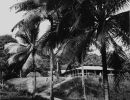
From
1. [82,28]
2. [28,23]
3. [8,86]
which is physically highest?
[28,23]

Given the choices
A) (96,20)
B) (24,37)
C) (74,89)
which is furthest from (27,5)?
(74,89)

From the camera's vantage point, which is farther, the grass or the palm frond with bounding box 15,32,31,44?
the grass

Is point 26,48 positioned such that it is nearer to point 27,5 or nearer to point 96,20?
point 27,5

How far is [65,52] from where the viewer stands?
1153cm

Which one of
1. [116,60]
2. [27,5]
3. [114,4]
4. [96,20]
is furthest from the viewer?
[27,5]

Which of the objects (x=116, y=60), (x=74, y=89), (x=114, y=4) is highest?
(x=114, y=4)

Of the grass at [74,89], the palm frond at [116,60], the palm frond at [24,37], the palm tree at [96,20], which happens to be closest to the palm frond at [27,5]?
the palm tree at [96,20]

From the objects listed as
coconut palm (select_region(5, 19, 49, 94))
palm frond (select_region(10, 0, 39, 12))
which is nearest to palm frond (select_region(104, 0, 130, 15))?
palm frond (select_region(10, 0, 39, 12))

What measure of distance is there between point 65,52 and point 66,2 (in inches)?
83.4

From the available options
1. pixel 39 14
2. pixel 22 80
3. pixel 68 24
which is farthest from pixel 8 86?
pixel 68 24

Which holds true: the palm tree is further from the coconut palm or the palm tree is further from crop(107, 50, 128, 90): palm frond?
the coconut palm

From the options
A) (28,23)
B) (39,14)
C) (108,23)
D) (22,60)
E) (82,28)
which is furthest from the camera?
(22,60)

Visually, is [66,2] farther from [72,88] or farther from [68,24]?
[72,88]

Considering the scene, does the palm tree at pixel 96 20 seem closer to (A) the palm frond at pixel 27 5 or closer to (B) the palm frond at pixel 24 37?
(A) the palm frond at pixel 27 5
